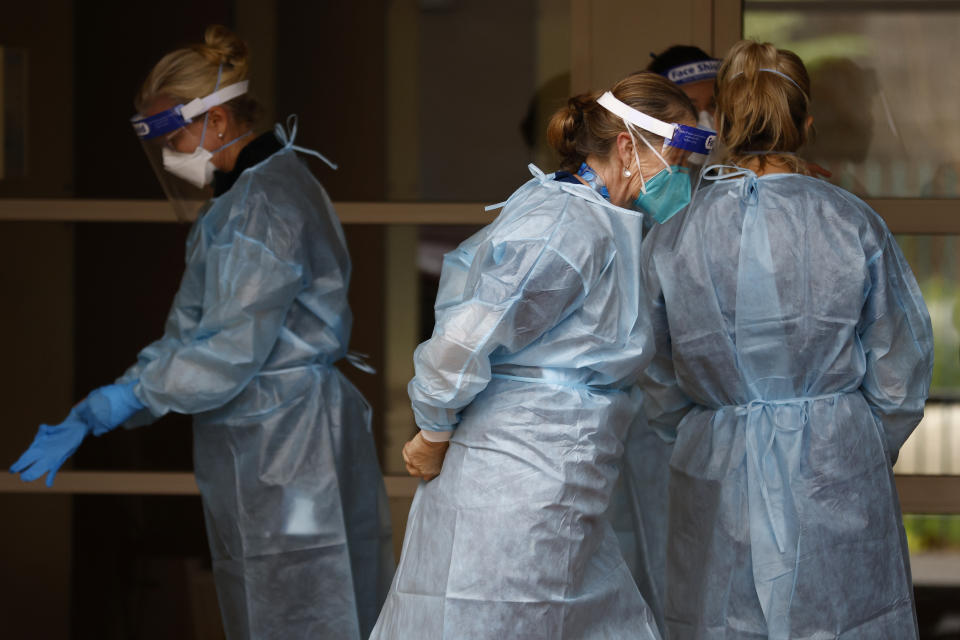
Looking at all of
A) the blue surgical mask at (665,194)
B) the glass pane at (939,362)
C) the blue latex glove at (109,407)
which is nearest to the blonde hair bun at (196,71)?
the blue latex glove at (109,407)

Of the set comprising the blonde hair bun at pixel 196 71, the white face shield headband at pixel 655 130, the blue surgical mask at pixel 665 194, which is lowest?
the blue surgical mask at pixel 665 194

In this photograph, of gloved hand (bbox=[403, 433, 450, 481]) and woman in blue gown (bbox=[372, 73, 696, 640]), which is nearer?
woman in blue gown (bbox=[372, 73, 696, 640])

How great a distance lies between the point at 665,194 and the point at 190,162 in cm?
107

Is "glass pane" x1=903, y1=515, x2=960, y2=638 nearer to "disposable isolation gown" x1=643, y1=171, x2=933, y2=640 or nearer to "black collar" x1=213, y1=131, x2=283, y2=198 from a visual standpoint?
"disposable isolation gown" x1=643, y1=171, x2=933, y2=640

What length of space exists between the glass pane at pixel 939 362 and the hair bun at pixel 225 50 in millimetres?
1725

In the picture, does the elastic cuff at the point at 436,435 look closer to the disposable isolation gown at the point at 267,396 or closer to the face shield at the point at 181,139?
the disposable isolation gown at the point at 267,396

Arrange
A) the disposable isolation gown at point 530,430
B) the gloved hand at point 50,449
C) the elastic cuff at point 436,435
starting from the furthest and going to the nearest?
the gloved hand at point 50,449 → the elastic cuff at point 436,435 → the disposable isolation gown at point 530,430

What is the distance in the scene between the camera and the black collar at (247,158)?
7.84ft

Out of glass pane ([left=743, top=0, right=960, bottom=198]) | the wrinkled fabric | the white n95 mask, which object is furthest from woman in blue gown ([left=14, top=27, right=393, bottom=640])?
glass pane ([left=743, top=0, right=960, bottom=198])

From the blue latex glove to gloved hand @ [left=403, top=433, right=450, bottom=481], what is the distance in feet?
2.63

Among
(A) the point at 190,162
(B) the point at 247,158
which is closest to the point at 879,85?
(B) the point at 247,158

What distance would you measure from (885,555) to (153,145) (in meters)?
1.65

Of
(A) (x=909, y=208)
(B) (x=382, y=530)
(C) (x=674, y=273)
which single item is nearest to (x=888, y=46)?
(A) (x=909, y=208)

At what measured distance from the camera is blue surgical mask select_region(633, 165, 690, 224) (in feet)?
6.04
